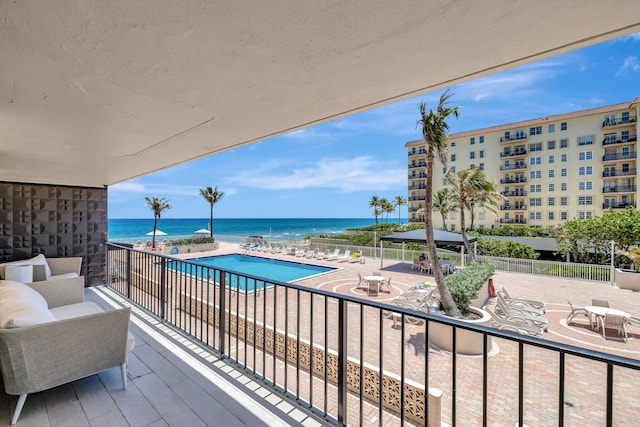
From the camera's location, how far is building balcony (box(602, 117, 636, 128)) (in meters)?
23.8

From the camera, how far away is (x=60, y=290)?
11.7 feet

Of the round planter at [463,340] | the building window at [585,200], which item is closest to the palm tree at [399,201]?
the building window at [585,200]

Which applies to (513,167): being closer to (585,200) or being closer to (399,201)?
(585,200)

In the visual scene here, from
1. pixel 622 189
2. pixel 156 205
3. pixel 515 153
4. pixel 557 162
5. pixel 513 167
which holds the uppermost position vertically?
pixel 515 153

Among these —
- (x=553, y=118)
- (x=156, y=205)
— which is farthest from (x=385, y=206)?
(x=156, y=205)

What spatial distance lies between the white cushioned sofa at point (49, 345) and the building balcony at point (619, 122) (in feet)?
118

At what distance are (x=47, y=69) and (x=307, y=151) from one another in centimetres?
6109

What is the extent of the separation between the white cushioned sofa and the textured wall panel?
403 cm

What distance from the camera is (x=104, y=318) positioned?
2.22 m

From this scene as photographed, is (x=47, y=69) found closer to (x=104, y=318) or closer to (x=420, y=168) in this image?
(x=104, y=318)

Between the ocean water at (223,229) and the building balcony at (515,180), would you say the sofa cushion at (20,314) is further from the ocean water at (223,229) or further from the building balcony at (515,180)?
the building balcony at (515,180)

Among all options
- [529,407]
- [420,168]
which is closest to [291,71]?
[529,407]

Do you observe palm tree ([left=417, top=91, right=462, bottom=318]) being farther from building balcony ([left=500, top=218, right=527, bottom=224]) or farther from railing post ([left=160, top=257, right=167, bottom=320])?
building balcony ([left=500, top=218, right=527, bottom=224])

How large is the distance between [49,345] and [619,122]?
36.6m
